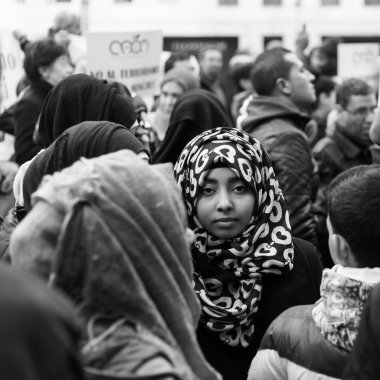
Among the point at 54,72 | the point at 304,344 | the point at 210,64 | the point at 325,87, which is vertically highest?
the point at 54,72

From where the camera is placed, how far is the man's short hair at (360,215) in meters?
2.93

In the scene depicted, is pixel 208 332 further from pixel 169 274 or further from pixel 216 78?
pixel 216 78

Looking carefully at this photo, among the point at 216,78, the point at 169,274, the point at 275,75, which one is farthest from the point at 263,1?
the point at 169,274

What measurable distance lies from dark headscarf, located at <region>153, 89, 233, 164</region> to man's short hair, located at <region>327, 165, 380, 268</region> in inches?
120

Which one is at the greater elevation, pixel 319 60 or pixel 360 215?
pixel 360 215

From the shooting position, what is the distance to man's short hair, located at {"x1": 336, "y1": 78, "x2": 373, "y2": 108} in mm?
7578

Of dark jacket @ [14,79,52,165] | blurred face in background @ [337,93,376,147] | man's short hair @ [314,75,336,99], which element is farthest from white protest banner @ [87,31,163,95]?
man's short hair @ [314,75,336,99]

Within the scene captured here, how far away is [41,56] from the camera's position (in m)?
7.34

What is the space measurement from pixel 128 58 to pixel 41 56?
0.76m

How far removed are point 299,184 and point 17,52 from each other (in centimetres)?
465

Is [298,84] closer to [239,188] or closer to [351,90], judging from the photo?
[351,90]

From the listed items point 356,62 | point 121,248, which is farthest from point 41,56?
point 121,248

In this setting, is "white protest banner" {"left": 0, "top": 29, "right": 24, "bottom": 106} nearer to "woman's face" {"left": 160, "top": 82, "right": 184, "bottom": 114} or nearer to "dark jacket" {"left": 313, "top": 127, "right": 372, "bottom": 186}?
"woman's face" {"left": 160, "top": 82, "right": 184, "bottom": 114}

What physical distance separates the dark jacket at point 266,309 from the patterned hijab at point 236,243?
1.6 inches
